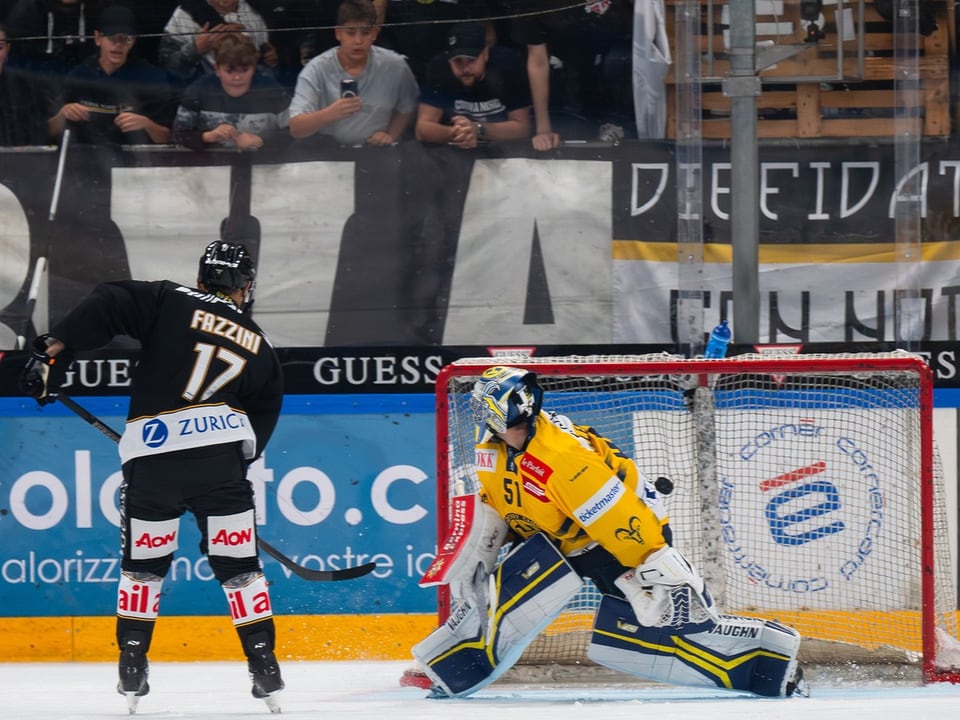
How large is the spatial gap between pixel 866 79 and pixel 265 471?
9.55 feet

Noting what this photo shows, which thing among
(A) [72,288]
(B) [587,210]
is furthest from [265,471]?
(B) [587,210]

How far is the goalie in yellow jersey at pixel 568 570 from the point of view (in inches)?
156

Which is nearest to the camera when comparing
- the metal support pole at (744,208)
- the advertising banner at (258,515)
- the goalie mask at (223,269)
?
the goalie mask at (223,269)

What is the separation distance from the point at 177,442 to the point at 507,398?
90 centimetres

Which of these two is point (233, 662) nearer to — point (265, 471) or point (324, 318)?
point (265, 471)

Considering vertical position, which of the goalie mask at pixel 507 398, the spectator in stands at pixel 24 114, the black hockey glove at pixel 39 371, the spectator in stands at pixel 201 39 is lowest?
the goalie mask at pixel 507 398

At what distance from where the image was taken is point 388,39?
600 cm

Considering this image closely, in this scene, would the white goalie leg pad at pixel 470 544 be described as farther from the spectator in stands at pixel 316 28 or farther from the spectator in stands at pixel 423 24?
the spectator in stands at pixel 316 28

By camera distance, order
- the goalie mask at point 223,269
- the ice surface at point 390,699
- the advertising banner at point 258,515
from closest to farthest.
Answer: the ice surface at point 390,699
the goalie mask at point 223,269
the advertising banner at point 258,515

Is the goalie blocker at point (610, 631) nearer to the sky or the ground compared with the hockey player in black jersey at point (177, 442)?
nearer to the ground

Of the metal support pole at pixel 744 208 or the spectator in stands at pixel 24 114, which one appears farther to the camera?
the spectator in stands at pixel 24 114

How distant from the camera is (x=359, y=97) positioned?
6.00 meters

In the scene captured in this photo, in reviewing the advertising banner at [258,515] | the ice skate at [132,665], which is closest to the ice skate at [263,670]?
the ice skate at [132,665]

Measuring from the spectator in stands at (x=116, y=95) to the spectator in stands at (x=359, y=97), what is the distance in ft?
1.87
